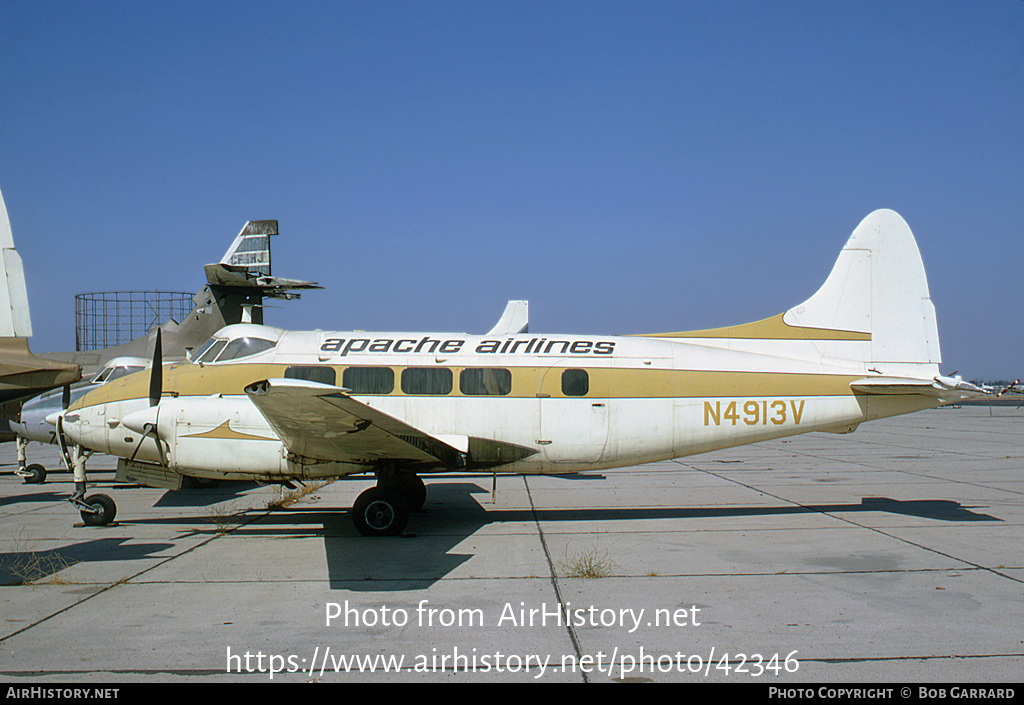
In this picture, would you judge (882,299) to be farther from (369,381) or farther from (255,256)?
(255,256)

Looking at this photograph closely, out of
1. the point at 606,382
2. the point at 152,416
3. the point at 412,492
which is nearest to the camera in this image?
the point at 152,416

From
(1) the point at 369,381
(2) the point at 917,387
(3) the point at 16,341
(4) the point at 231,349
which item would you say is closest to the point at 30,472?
(4) the point at 231,349

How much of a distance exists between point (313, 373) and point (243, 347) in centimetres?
132

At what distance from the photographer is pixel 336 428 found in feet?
29.4

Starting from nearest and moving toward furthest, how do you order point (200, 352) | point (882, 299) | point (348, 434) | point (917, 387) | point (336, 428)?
point (336, 428), point (348, 434), point (917, 387), point (200, 352), point (882, 299)

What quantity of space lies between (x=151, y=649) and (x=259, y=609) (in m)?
1.19

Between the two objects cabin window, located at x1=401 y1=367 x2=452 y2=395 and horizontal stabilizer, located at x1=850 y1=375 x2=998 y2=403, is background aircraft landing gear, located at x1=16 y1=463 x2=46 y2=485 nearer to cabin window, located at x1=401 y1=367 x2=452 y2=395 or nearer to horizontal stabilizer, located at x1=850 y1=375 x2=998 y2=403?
cabin window, located at x1=401 y1=367 x2=452 y2=395

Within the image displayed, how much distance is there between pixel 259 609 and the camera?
662cm

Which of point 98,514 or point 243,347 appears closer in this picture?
point 98,514

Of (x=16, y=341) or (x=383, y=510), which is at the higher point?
(x=16, y=341)

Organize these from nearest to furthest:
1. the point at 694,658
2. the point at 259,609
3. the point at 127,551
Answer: the point at 694,658 < the point at 259,609 < the point at 127,551

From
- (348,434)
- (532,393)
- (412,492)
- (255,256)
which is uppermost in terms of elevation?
(255,256)

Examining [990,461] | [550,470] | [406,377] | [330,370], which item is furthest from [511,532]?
[990,461]

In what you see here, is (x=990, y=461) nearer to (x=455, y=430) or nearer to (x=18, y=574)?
(x=455, y=430)
